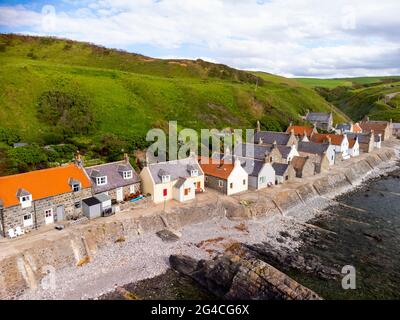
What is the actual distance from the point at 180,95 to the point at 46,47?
2015 inches

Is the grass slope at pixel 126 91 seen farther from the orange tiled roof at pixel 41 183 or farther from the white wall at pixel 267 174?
the white wall at pixel 267 174

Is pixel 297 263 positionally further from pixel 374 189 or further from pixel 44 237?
pixel 374 189

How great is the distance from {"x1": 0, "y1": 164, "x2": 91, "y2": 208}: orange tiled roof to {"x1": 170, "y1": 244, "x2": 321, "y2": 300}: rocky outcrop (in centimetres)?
1418

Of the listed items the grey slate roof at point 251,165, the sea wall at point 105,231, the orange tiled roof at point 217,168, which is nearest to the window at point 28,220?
the sea wall at point 105,231

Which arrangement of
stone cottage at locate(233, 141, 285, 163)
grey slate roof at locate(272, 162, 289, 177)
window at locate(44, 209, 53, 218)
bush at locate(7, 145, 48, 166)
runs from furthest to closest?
stone cottage at locate(233, 141, 285, 163), grey slate roof at locate(272, 162, 289, 177), bush at locate(7, 145, 48, 166), window at locate(44, 209, 53, 218)

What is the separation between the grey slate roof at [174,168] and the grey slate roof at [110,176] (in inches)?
97.0

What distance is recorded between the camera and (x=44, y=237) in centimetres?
2759

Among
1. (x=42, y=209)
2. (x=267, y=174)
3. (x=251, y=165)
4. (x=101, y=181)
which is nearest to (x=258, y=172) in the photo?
(x=251, y=165)

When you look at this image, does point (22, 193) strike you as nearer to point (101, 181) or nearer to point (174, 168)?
point (101, 181)

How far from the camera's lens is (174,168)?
132 feet

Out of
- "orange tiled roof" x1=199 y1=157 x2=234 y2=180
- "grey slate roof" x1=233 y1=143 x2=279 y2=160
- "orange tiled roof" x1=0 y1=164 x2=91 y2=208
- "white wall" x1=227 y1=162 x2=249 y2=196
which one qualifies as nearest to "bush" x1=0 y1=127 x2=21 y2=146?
"orange tiled roof" x1=0 y1=164 x2=91 y2=208

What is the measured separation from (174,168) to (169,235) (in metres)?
10.7

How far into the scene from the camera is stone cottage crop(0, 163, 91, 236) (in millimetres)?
28094

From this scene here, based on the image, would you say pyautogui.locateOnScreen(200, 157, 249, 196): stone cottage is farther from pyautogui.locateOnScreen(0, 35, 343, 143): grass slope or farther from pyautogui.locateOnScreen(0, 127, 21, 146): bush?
pyautogui.locateOnScreen(0, 127, 21, 146): bush
